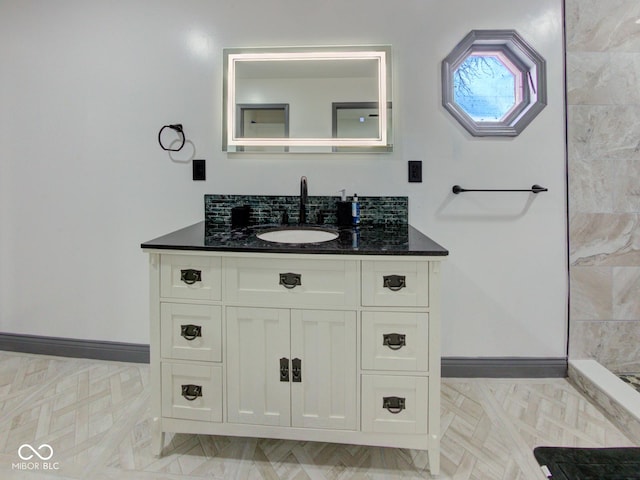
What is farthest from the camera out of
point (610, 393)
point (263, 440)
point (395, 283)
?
point (610, 393)

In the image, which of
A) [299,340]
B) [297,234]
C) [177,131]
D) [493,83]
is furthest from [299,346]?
[493,83]

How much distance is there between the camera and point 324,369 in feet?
4.01

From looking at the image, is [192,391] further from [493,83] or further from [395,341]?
[493,83]

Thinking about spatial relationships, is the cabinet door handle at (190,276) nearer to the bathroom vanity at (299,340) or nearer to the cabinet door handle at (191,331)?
the bathroom vanity at (299,340)

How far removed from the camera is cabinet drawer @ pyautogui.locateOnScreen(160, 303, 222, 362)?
49.1 inches

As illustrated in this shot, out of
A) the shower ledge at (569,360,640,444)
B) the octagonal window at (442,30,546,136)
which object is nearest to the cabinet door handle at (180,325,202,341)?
the octagonal window at (442,30,546,136)

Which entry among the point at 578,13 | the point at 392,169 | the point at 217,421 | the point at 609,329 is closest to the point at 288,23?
the point at 392,169

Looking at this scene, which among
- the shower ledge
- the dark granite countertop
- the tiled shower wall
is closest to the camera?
the dark granite countertop

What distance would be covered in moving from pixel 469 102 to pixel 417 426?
157cm

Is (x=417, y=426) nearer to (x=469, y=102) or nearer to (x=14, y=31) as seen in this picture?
(x=469, y=102)

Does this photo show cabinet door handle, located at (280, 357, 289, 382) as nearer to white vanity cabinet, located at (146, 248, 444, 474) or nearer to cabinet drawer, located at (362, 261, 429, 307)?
white vanity cabinet, located at (146, 248, 444, 474)

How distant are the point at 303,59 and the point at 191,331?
57.5 inches

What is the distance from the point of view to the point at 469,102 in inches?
71.1

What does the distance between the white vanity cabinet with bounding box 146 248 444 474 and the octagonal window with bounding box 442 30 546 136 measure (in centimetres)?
108
